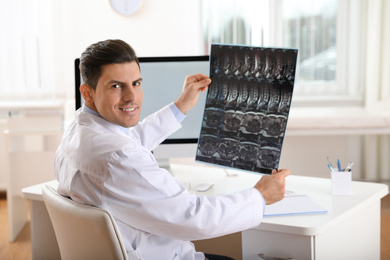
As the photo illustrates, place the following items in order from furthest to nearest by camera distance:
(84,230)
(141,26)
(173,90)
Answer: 1. (141,26)
2. (173,90)
3. (84,230)

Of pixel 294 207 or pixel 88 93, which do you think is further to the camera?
pixel 294 207

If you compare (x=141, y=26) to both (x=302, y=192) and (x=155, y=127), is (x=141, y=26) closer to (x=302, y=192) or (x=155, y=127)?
(x=155, y=127)

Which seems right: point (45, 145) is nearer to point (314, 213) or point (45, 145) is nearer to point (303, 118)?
point (303, 118)

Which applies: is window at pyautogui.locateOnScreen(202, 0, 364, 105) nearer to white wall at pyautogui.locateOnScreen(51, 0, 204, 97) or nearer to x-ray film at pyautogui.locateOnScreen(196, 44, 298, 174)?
white wall at pyautogui.locateOnScreen(51, 0, 204, 97)

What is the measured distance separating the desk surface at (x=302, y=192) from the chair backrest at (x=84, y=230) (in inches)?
19.2

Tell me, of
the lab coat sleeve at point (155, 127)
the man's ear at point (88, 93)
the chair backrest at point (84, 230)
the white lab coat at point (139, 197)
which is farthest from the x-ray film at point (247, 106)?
the chair backrest at point (84, 230)

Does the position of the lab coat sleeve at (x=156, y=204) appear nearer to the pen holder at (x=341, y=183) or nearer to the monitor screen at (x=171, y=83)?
the pen holder at (x=341, y=183)

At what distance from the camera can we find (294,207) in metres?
1.56

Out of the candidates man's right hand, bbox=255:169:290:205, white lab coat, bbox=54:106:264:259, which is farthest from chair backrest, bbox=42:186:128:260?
man's right hand, bbox=255:169:290:205

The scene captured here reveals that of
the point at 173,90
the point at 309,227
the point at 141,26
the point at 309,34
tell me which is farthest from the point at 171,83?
the point at 309,34

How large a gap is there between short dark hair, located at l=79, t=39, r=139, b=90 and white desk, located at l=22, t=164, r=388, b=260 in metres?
0.60

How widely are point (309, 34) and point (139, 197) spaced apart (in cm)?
336

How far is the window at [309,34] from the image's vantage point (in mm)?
4195

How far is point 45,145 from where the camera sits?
4.36 metres
